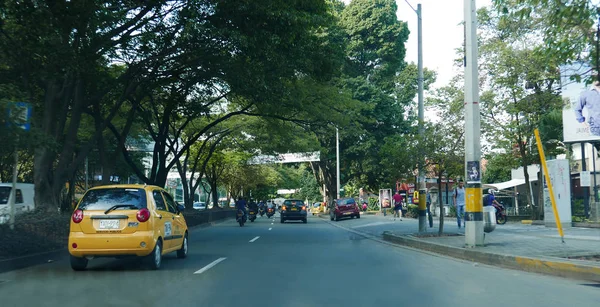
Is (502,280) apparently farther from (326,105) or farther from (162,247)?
(326,105)

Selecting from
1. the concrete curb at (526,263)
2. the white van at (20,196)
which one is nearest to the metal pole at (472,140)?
the concrete curb at (526,263)

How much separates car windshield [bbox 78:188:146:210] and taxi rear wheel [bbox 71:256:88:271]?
938 mm

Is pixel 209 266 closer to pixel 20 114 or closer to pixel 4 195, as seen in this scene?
pixel 20 114

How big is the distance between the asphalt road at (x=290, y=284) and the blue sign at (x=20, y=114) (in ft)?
9.18

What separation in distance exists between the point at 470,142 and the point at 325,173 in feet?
127

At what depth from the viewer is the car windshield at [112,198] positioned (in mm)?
10828

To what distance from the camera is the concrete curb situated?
372 inches

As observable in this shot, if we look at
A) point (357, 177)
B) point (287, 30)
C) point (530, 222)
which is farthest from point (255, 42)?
point (357, 177)

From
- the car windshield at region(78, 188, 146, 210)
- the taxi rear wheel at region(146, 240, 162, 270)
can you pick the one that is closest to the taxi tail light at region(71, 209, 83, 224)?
the car windshield at region(78, 188, 146, 210)

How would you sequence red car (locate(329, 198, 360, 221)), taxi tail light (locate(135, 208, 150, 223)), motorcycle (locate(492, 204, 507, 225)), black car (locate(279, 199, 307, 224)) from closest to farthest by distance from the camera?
taxi tail light (locate(135, 208, 150, 223)) → motorcycle (locate(492, 204, 507, 225)) → black car (locate(279, 199, 307, 224)) → red car (locate(329, 198, 360, 221))

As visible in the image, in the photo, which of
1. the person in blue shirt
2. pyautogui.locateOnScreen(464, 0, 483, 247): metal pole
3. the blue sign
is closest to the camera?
the blue sign

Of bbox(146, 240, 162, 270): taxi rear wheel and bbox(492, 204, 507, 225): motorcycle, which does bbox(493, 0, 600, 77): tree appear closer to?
bbox(146, 240, 162, 270): taxi rear wheel

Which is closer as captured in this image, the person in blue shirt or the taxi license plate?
the taxi license plate

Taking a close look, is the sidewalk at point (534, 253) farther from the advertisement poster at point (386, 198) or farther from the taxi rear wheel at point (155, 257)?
the advertisement poster at point (386, 198)
